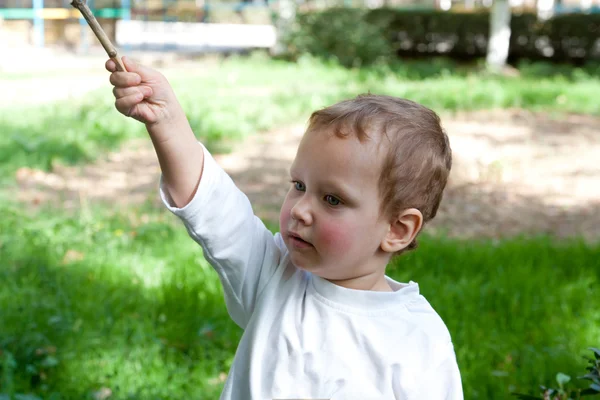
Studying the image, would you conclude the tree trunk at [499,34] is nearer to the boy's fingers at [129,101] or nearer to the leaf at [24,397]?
the leaf at [24,397]

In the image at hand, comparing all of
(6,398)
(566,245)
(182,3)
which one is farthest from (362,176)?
(182,3)

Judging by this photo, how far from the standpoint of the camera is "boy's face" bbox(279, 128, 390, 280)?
1555 mm

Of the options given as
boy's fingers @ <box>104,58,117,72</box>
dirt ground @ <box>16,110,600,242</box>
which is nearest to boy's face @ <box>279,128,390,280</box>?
boy's fingers @ <box>104,58,117,72</box>

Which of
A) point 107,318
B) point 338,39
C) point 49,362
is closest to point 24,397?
point 49,362

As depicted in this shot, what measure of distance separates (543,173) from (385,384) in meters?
5.35

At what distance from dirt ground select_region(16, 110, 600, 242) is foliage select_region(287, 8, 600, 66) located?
7.39m

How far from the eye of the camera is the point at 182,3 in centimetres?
2125

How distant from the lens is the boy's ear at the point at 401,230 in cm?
165

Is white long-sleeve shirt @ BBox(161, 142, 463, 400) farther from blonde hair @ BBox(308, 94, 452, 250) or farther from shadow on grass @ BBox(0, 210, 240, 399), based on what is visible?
shadow on grass @ BBox(0, 210, 240, 399)

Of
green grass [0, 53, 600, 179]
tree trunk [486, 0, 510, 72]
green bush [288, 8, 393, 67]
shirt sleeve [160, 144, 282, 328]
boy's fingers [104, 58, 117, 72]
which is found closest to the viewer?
boy's fingers [104, 58, 117, 72]

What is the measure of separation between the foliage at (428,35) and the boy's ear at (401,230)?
525 inches

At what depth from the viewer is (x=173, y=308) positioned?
10.9 feet

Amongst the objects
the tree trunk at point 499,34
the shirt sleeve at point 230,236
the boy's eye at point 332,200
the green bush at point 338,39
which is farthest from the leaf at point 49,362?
the tree trunk at point 499,34

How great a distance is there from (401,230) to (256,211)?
11.8 ft
